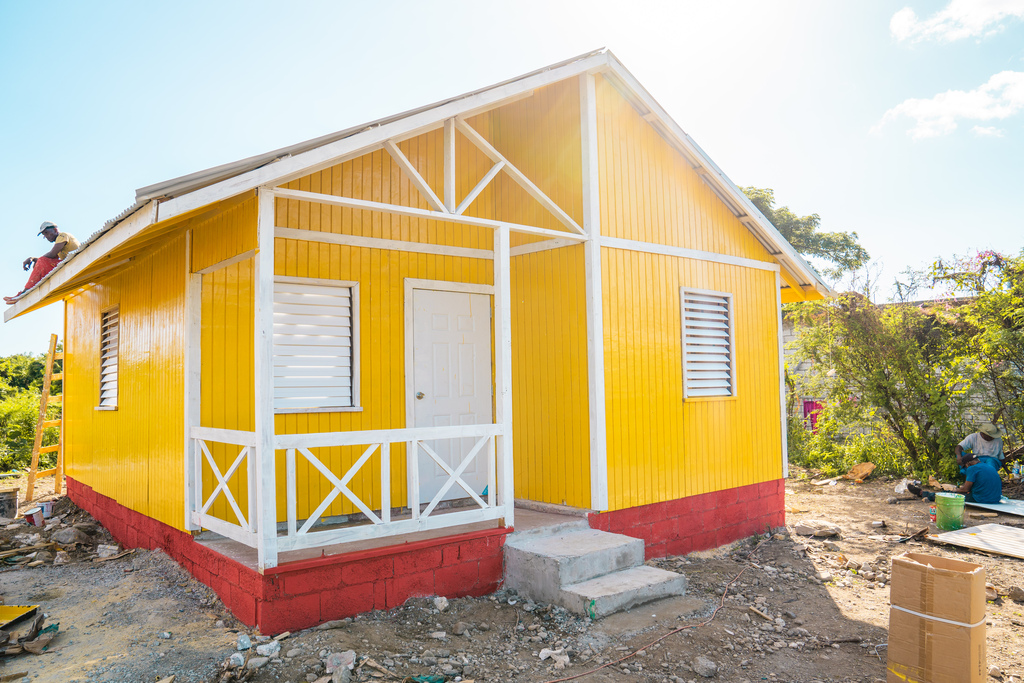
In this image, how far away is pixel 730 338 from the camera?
8352mm

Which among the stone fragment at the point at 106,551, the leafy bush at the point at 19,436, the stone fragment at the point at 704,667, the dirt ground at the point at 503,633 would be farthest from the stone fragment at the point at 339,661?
the leafy bush at the point at 19,436

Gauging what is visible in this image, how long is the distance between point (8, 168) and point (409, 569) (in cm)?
3270

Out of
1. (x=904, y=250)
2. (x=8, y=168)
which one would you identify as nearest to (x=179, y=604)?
(x=904, y=250)

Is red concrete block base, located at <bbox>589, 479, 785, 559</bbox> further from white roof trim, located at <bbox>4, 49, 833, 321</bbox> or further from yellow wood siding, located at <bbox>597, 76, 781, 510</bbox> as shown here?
white roof trim, located at <bbox>4, 49, 833, 321</bbox>

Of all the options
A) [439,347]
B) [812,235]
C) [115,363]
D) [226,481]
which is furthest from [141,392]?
[812,235]

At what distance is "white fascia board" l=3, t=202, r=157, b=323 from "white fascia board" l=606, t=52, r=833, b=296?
191 inches

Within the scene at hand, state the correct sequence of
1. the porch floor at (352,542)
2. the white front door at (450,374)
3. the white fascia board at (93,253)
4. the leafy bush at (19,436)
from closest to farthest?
1. the white fascia board at (93,253)
2. the porch floor at (352,542)
3. the white front door at (450,374)
4. the leafy bush at (19,436)

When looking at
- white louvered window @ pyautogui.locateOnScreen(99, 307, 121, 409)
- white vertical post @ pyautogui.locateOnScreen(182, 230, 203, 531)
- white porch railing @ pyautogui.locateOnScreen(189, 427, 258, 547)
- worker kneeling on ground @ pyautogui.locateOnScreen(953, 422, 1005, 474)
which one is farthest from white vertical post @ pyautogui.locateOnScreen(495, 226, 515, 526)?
worker kneeling on ground @ pyautogui.locateOnScreen(953, 422, 1005, 474)

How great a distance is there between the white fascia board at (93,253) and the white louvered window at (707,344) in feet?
18.5

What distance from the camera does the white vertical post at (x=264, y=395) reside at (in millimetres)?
4633

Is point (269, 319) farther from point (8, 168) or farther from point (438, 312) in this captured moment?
point (8, 168)

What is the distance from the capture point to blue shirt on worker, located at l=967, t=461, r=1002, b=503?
31.2 ft

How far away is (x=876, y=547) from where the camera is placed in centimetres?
798

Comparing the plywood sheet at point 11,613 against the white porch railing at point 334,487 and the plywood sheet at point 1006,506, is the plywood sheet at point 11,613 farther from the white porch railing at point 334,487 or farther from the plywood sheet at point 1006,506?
the plywood sheet at point 1006,506
